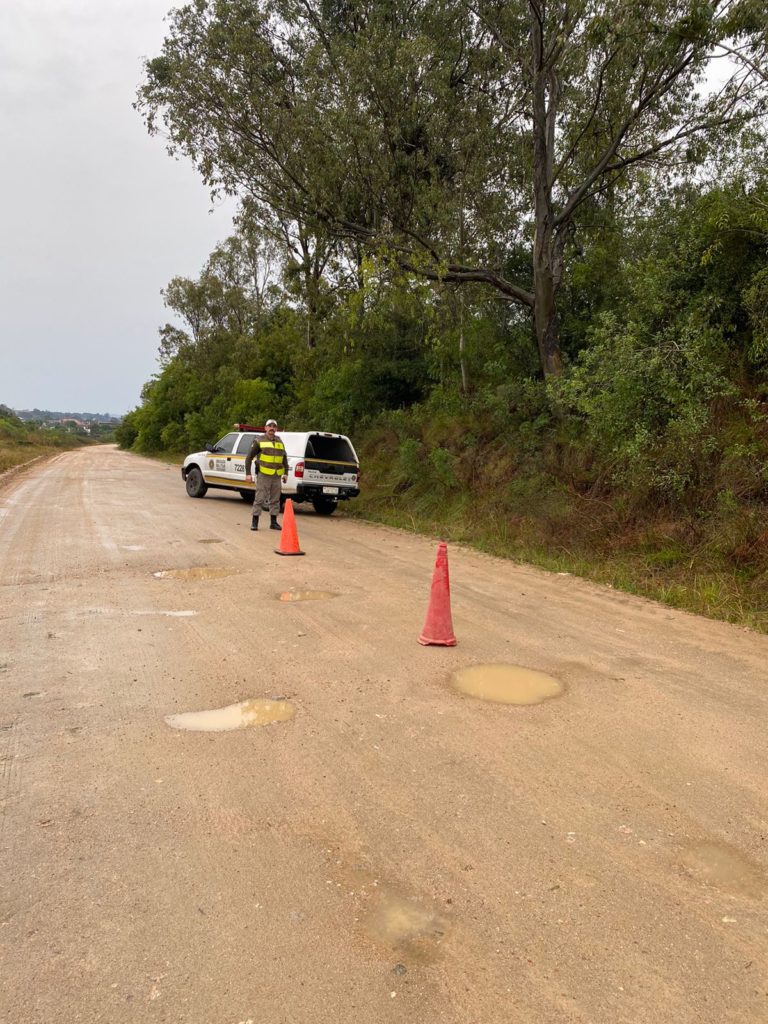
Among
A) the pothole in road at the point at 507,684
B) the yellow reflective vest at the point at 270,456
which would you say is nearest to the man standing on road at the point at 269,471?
the yellow reflective vest at the point at 270,456

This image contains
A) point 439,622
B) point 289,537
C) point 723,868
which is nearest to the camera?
point 723,868

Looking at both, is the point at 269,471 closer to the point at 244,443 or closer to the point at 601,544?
the point at 244,443

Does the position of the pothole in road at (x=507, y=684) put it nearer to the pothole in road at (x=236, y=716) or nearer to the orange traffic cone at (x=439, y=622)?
the orange traffic cone at (x=439, y=622)

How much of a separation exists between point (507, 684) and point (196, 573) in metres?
4.82

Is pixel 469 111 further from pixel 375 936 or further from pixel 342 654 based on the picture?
pixel 375 936

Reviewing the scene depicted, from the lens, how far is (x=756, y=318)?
9531mm

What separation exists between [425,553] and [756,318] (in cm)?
575

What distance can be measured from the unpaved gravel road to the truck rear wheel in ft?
38.3

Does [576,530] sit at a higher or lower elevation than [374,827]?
higher

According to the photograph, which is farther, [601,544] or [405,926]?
[601,544]

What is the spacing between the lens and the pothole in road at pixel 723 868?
290cm

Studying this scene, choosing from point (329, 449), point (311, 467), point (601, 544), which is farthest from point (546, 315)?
point (311, 467)

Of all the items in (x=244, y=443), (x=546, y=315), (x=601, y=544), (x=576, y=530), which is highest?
(x=546, y=315)

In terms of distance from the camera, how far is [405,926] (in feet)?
8.59
